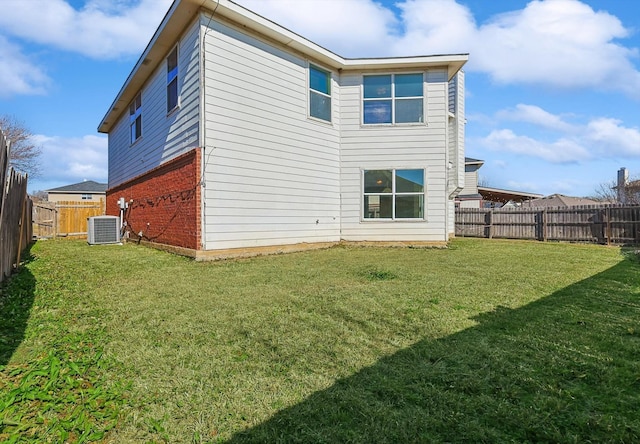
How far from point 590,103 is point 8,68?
3492cm

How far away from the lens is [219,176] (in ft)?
25.1

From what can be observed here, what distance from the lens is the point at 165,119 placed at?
952 centimetres

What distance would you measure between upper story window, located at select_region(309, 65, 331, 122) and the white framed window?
7.26 ft

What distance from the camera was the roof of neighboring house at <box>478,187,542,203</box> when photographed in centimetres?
2635

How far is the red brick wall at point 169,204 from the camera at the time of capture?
295 inches

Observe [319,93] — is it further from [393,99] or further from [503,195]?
[503,195]

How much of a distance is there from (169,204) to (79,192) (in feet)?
104

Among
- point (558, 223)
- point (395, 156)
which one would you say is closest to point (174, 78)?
point (395, 156)

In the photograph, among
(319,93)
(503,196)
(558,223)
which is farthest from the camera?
(503,196)

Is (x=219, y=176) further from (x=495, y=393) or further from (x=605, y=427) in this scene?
(x=605, y=427)

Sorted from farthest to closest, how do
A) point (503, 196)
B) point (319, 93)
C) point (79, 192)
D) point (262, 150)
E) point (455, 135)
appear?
point (79, 192)
point (503, 196)
point (455, 135)
point (319, 93)
point (262, 150)

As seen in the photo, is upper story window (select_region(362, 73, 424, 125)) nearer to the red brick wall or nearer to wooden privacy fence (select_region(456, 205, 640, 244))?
the red brick wall

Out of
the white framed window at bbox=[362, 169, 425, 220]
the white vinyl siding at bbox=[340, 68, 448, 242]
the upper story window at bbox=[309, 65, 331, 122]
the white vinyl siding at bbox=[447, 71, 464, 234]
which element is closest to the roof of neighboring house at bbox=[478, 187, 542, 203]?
the white vinyl siding at bbox=[447, 71, 464, 234]

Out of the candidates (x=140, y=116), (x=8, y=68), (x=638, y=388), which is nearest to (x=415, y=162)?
(x=638, y=388)
